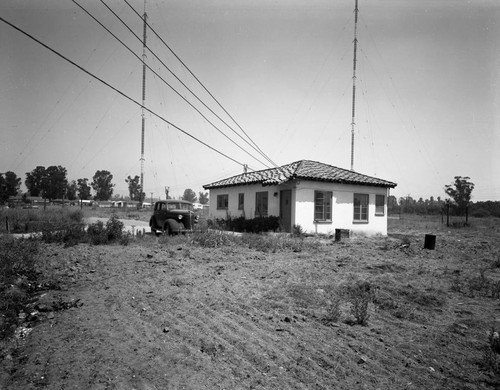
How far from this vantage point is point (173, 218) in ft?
45.3

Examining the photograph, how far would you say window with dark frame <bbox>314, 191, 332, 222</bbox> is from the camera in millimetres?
16953

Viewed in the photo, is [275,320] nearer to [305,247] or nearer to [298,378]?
[298,378]

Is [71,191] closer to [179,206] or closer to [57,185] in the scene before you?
[57,185]

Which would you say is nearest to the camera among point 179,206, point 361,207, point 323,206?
point 179,206

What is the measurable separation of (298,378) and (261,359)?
0.50m

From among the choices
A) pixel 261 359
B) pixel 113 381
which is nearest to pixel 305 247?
pixel 261 359

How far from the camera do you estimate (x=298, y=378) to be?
316cm

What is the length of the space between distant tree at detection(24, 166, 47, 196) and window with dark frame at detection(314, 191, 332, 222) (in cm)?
9323

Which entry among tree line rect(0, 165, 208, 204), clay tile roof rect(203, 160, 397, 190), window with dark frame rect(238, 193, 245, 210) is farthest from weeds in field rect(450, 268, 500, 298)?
tree line rect(0, 165, 208, 204)

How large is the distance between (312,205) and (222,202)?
831cm

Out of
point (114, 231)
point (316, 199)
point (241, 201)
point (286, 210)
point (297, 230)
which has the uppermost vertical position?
point (316, 199)

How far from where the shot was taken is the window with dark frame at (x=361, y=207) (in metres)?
18.5

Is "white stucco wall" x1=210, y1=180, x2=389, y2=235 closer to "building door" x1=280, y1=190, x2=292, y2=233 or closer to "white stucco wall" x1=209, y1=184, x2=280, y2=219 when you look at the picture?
"white stucco wall" x1=209, y1=184, x2=280, y2=219

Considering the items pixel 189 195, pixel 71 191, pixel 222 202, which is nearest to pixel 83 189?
pixel 71 191
